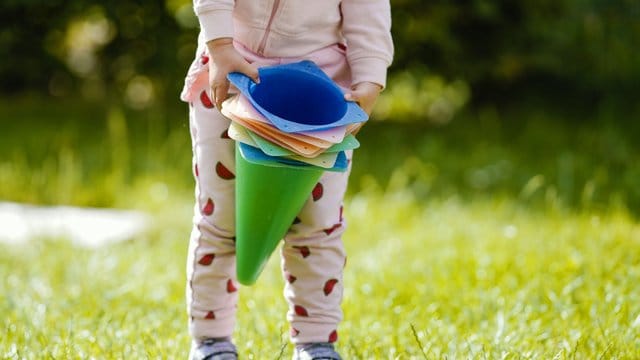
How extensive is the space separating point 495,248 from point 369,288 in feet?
1.80

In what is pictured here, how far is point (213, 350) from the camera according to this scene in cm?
220

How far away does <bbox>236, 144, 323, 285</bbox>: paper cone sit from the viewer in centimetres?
195

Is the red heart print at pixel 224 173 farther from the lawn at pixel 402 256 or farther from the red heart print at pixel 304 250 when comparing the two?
the lawn at pixel 402 256

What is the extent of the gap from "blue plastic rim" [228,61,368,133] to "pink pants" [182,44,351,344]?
103 mm

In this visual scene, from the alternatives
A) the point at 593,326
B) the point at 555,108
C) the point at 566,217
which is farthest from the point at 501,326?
the point at 555,108

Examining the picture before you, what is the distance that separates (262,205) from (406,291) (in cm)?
102

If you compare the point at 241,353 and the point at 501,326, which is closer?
the point at 241,353

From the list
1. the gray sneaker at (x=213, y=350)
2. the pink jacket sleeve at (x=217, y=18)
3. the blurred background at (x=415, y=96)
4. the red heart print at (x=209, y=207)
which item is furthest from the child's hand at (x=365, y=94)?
the blurred background at (x=415, y=96)

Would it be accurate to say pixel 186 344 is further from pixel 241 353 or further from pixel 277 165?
pixel 277 165

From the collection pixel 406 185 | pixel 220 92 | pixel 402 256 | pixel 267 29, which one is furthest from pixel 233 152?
pixel 406 185

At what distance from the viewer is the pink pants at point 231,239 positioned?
2076 millimetres

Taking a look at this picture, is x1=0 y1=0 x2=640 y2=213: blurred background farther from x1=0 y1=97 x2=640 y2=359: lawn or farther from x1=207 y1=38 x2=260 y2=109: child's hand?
x1=207 y1=38 x2=260 y2=109: child's hand

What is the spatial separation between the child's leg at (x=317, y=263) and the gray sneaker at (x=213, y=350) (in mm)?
143

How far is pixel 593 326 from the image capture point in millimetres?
2463
